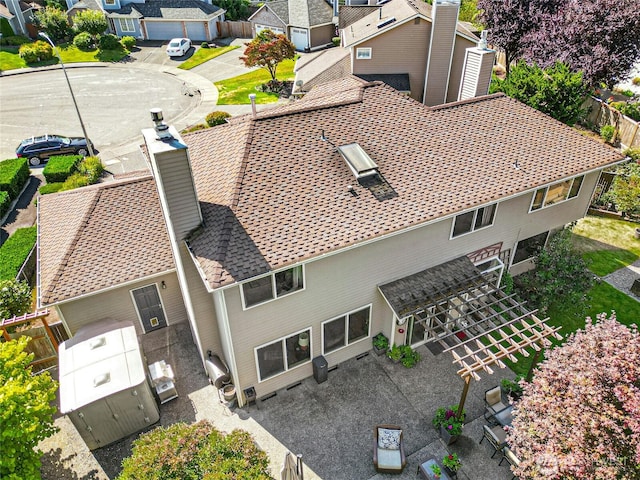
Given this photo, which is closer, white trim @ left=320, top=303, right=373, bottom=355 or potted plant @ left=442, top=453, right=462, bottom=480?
potted plant @ left=442, top=453, right=462, bottom=480

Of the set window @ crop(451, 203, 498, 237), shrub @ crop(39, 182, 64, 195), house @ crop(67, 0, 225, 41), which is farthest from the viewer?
house @ crop(67, 0, 225, 41)

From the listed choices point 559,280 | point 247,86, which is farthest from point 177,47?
point 559,280

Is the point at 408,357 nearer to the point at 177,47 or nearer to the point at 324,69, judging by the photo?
the point at 324,69

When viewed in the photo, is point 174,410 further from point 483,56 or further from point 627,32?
point 627,32

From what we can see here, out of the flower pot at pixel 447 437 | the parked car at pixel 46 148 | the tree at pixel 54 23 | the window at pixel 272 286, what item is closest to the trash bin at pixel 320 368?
the window at pixel 272 286

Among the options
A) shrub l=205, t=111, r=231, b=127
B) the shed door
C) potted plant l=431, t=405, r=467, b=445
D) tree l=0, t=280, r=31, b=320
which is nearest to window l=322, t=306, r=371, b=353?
potted plant l=431, t=405, r=467, b=445

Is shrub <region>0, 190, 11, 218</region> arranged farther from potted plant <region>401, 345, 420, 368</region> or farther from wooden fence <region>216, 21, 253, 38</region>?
wooden fence <region>216, 21, 253, 38</region>
